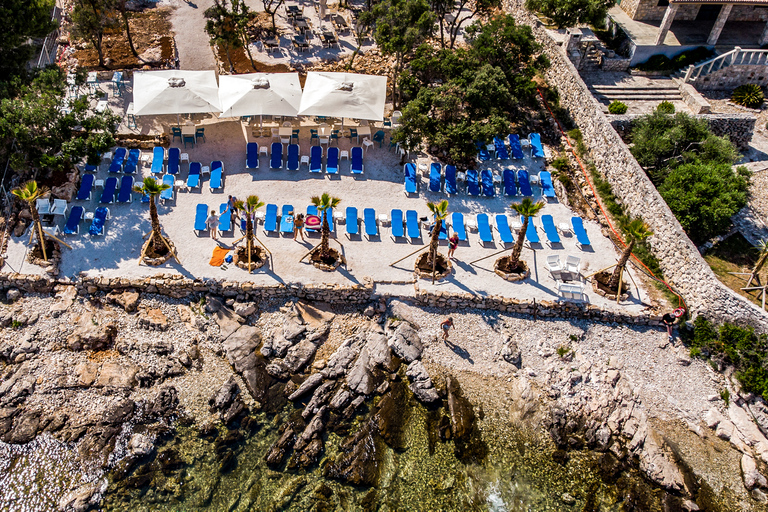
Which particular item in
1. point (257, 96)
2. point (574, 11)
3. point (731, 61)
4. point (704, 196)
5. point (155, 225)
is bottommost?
point (155, 225)

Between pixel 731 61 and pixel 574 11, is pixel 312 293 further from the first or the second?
pixel 731 61

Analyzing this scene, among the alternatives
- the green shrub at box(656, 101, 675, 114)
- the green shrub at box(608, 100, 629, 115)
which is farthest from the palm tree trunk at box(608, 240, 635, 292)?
the green shrub at box(656, 101, 675, 114)

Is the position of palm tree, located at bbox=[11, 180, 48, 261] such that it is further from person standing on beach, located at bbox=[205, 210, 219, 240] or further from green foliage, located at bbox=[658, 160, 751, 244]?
green foliage, located at bbox=[658, 160, 751, 244]

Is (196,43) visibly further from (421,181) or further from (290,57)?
(421,181)

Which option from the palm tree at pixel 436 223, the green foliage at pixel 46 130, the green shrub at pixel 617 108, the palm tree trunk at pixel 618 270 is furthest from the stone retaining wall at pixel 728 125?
the green foliage at pixel 46 130

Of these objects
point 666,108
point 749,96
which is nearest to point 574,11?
point 666,108

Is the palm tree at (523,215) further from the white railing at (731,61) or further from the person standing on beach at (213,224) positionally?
the white railing at (731,61)
